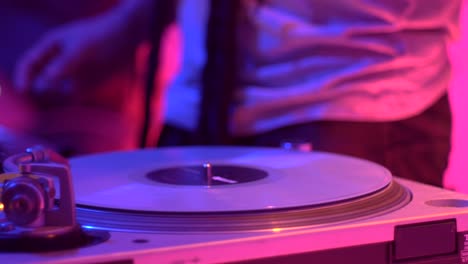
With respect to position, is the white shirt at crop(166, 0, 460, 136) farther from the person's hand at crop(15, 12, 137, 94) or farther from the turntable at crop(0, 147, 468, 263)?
the person's hand at crop(15, 12, 137, 94)

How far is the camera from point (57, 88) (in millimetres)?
1481

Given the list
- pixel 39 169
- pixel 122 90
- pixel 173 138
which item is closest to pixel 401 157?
pixel 173 138

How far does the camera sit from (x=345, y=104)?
3.24ft

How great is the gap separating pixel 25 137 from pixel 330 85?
77 centimetres

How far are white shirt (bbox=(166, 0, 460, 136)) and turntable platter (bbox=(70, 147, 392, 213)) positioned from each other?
91 millimetres

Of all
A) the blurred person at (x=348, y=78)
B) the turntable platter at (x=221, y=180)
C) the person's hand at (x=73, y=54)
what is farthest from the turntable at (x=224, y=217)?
the person's hand at (x=73, y=54)

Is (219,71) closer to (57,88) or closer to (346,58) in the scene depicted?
(346,58)

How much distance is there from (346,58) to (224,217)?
453mm

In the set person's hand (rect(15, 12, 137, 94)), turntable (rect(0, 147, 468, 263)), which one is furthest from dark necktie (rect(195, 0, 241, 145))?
person's hand (rect(15, 12, 137, 94))

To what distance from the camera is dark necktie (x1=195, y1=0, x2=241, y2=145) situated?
→ 110 centimetres

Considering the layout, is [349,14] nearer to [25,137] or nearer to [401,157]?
[401,157]

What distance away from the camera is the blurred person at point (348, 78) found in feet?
3.19

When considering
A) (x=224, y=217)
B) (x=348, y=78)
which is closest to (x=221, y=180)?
(x=224, y=217)

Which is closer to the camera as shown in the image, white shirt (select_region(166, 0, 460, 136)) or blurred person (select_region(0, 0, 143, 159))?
white shirt (select_region(166, 0, 460, 136))
